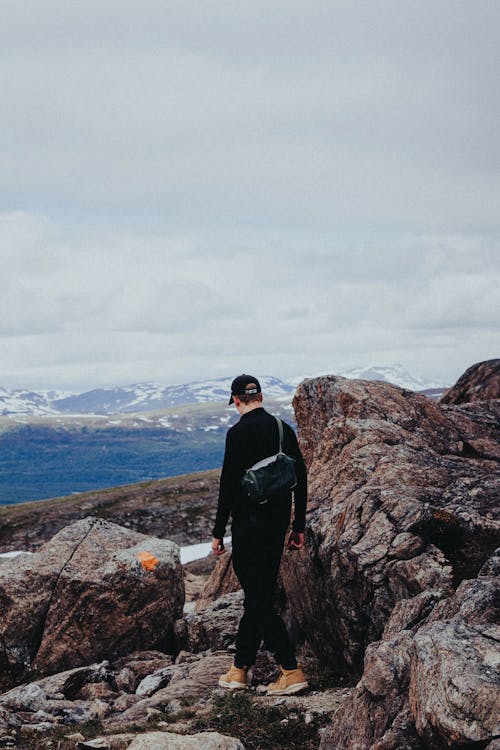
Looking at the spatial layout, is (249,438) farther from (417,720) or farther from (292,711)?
(417,720)

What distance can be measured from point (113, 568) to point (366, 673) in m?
14.4

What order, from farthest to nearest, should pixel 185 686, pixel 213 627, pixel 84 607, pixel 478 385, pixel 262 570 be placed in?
pixel 478 385 → pixel 84 607 → pixel 213 627 → pixel 185 686 → pixel 262 570

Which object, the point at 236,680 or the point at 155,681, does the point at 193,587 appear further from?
the point at 236,680

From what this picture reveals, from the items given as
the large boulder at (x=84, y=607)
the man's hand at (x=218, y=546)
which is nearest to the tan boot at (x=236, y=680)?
the man's hand at (x=218, y=546)

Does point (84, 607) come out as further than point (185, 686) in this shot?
Yes

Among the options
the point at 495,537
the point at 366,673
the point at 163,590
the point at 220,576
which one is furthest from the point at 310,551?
the point at 220,576

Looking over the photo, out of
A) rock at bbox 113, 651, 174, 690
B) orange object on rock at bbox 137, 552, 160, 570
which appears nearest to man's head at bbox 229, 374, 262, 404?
rock at bbox 113, 651, 174, 690

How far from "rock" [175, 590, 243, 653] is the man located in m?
6.59

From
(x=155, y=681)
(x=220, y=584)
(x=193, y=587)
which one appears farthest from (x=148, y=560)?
(x=193, y=587)

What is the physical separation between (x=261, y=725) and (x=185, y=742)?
231 centimetres

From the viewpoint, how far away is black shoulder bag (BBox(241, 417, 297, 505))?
13.8m

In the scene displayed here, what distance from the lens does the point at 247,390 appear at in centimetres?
1443

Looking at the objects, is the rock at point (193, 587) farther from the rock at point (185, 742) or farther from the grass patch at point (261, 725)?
the rock at point (185, 742)

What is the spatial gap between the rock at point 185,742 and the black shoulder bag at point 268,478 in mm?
4559
